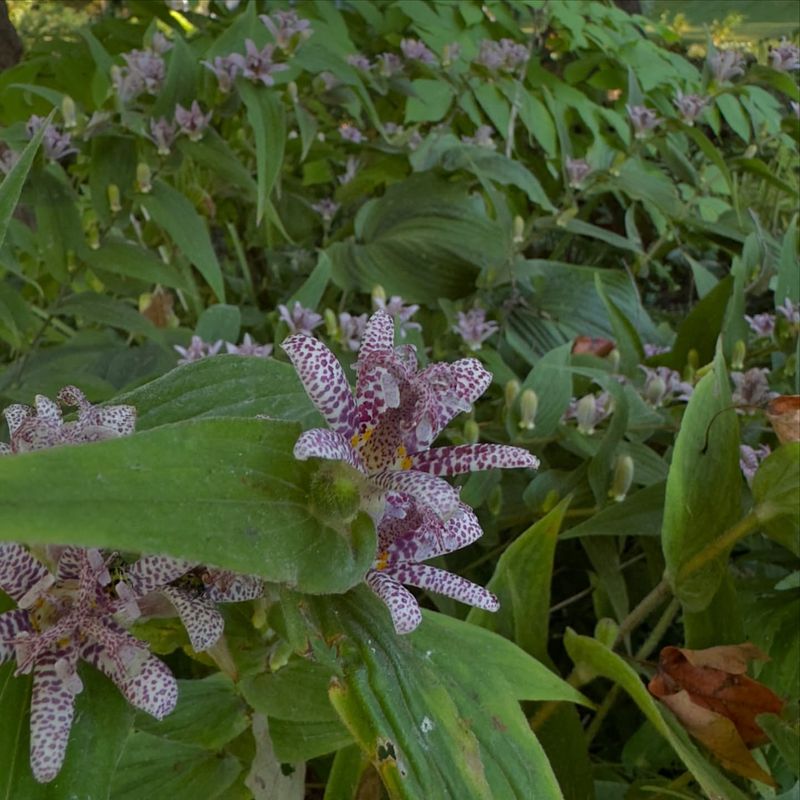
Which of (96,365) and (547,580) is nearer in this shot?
(547,580)

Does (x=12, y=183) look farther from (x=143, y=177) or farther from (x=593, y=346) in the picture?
→ (x=593, y=346)

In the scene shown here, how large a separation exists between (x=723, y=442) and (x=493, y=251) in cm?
40

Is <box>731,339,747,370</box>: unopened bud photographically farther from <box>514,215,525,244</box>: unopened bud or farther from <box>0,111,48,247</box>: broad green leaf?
<box>0,111,48,247</box>: broad green leaf

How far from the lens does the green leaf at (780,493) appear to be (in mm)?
366

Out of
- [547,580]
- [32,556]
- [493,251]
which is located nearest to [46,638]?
[32,556]

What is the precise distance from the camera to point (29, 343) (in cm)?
64

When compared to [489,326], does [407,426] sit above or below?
above

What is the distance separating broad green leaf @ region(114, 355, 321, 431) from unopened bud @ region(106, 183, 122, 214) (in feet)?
1.36

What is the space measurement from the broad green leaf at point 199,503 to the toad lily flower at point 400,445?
14 millimetres

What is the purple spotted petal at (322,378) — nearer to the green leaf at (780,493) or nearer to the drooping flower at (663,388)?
the green leaf at (780,493)

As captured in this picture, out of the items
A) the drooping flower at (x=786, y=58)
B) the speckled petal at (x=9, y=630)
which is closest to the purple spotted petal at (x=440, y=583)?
the speckled petal at (x=9, y=630)

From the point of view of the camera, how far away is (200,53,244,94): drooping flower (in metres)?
0.63

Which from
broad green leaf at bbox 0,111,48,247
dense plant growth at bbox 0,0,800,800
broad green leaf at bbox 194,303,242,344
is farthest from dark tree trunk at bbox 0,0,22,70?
broad green leaf at bbox 0,111,48,247

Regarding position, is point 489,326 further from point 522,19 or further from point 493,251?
point 522,19
